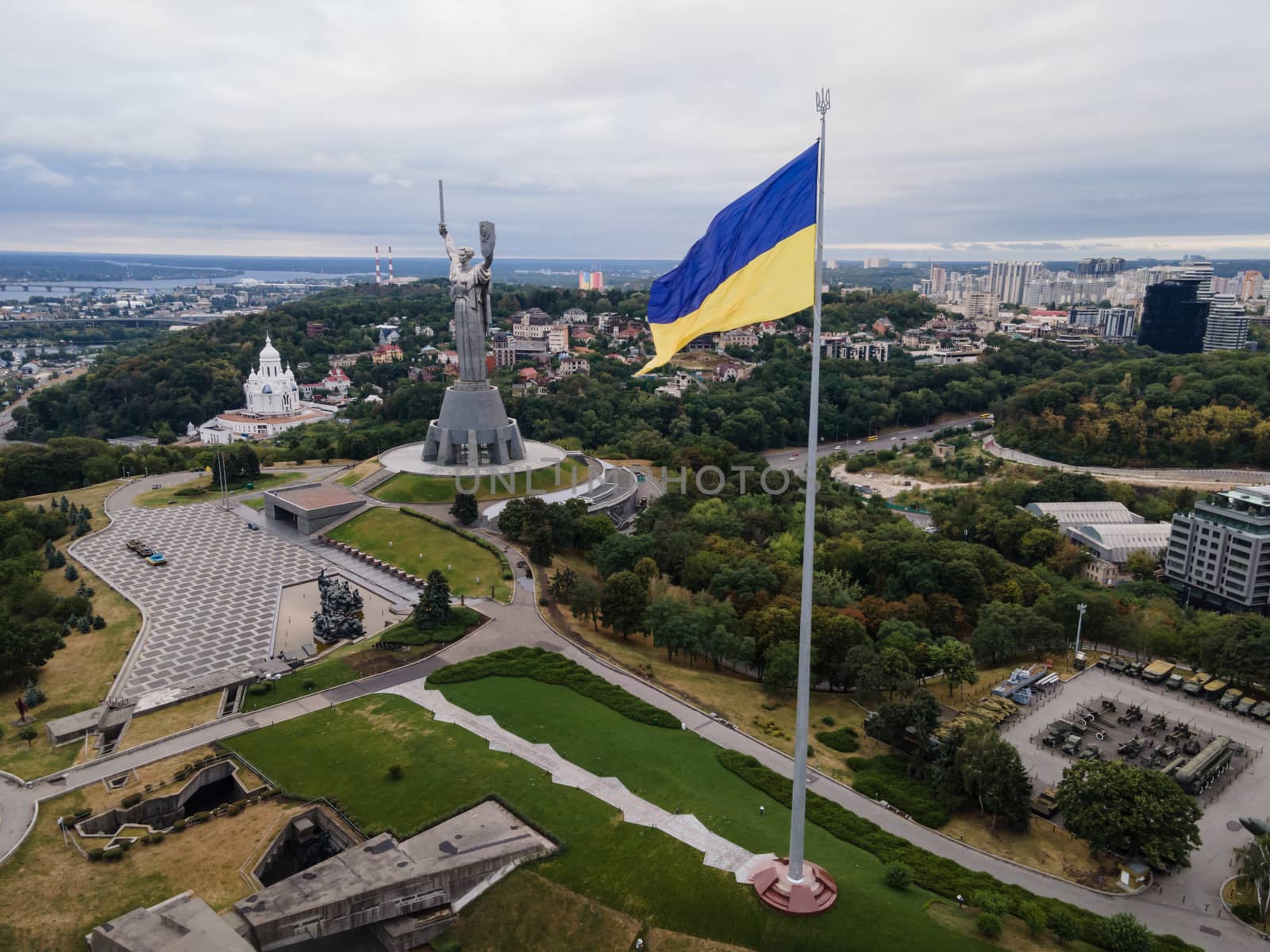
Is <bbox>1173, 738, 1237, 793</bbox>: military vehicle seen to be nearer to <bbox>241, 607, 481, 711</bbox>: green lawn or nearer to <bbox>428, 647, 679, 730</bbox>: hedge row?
<bbox>428, 647, 679, 730</bbox>: hedge row

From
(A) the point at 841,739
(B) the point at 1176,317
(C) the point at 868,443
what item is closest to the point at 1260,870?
(A) the point at 841,739

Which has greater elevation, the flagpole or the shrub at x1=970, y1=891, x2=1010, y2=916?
the flagpole

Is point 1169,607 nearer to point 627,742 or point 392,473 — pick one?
point 627,742

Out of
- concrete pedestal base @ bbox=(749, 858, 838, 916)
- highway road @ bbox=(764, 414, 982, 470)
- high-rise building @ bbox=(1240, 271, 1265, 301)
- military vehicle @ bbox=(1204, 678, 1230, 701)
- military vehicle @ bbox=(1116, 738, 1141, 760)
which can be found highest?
high-rise building @ bbox=(1240, 271, 1265, 301)

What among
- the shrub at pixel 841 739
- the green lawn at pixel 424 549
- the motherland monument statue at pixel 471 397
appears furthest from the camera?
the motherland monument statue at pixel 471 397

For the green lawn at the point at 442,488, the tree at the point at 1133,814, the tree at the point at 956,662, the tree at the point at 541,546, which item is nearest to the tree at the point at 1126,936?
the tree at the point at 1133,814

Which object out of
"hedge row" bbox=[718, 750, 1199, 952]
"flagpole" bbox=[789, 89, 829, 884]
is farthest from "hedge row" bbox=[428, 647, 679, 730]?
"flagpole" bbox=[789, 89, 829, 884]

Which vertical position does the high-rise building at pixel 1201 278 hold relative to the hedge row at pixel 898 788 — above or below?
above

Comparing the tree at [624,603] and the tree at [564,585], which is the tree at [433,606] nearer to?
the tree at [564,585]
